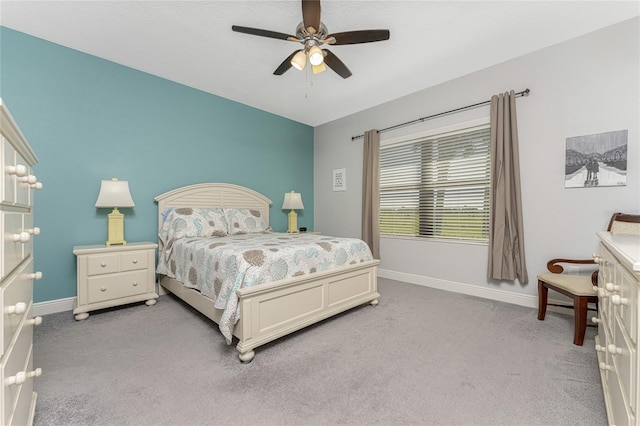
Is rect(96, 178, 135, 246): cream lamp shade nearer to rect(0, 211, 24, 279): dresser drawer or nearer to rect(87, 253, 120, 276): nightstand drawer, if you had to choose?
rect(87, 253, 120, 276): nightstand drawer

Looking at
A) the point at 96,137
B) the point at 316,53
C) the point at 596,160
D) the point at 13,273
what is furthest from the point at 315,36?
the point at 596,160

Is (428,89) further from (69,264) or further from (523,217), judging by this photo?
(69,264)

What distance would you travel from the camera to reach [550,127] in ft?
8.91

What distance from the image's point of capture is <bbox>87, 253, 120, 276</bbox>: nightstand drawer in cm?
254

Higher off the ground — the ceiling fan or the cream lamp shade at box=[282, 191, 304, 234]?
the ceiling fan

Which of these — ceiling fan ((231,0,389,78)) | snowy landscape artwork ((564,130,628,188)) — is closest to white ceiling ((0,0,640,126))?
ceiling fan ((231,0,389,78))

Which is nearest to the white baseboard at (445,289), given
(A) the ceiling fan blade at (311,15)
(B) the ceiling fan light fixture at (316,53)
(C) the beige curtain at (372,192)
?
(C) the beige curtain at (372,192)

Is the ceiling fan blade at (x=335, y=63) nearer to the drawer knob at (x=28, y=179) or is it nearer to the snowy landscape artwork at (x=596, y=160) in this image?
the drawer knob at (x=28, y=179)

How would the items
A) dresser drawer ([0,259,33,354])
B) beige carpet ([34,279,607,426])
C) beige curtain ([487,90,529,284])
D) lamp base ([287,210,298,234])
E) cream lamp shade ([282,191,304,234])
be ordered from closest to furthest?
dresser drawer ([0,259,33,354])
beige carpet ([34,279,607,426])
beige curtain ([487,90,529,284])
cream lamp shade ([282,191,304,234])
lamp base ([287,210,298,234])

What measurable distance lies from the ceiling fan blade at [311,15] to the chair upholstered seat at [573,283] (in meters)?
2.77

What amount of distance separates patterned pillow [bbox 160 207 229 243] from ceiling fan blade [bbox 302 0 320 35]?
233cm

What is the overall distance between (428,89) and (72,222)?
175 inches

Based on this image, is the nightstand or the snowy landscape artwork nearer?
the snowy landscape artwork

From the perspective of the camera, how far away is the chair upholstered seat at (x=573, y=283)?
203 centimetres
